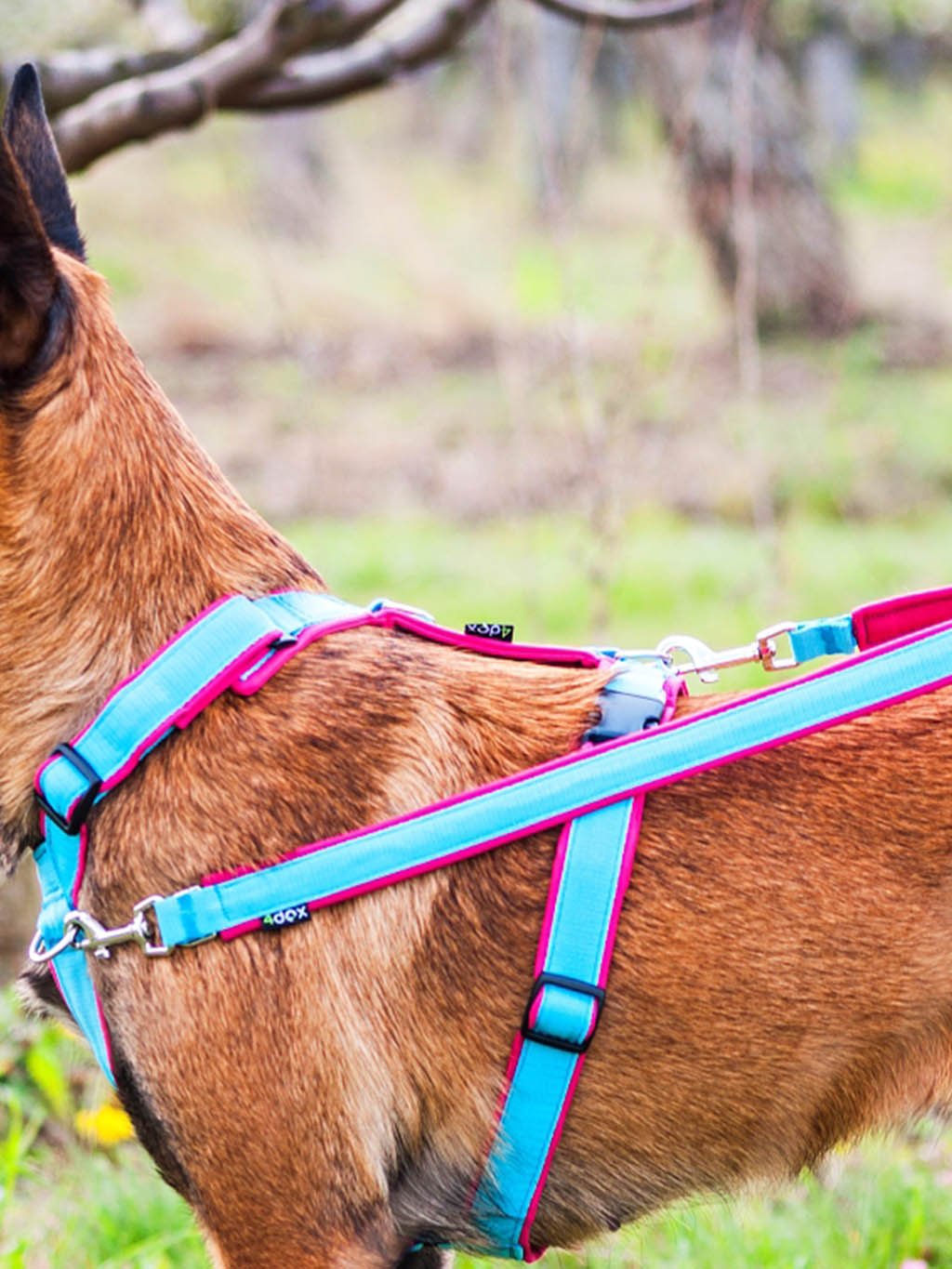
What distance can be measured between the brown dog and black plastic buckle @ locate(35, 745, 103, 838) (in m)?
0.04

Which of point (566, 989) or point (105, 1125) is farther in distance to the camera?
point (105, 1125)

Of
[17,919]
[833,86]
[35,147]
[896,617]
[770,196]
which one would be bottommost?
[833,86]

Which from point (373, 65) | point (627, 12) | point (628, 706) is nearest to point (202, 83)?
point (373, 65)

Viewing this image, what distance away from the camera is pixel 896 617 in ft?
6.59

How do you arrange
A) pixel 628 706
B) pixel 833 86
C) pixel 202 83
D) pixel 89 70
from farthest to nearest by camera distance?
1. pixel 833 86
2. pixel 89 70
3. pixel 202 83
4. pixel 628 706

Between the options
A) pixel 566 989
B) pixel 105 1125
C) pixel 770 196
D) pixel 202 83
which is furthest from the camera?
pixel 770 196

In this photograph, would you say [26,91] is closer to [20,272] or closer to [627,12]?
[20,272]

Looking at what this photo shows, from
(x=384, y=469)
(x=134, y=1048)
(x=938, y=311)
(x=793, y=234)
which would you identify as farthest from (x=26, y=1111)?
(x=938, y=311)

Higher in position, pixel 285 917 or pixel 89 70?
pixel 89 70

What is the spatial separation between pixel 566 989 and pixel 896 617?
724mm

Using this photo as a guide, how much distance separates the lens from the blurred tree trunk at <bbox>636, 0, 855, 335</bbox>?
932cm

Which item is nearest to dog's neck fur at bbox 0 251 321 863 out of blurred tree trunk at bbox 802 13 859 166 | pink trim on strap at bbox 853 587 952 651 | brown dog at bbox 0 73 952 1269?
brown dog at bbox 0 73 952 1269

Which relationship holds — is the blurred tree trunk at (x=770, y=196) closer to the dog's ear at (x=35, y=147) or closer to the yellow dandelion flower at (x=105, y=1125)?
the yellow dandelion flower at (x=105, y=1125)

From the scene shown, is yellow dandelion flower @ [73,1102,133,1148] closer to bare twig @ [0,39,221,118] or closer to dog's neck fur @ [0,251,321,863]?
dog's neck fur @ [0,251,321,863]
